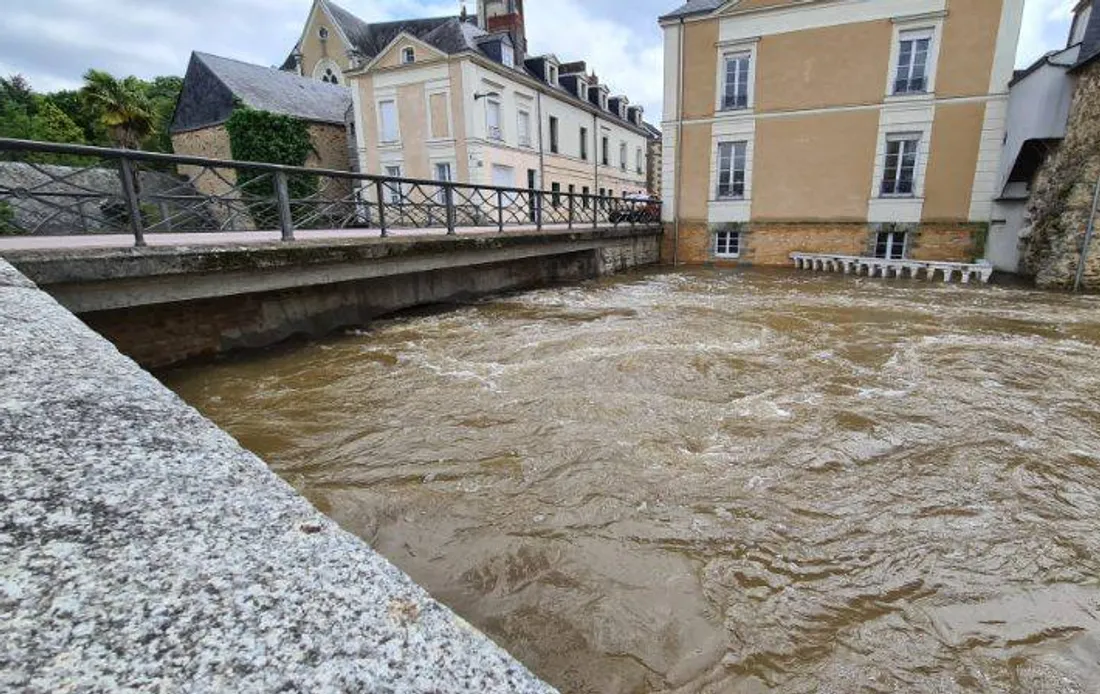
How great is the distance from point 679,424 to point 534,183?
1853cm

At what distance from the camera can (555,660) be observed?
2.03 m

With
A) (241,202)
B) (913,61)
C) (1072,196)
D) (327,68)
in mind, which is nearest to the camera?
(241,202)

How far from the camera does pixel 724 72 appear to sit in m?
14.1

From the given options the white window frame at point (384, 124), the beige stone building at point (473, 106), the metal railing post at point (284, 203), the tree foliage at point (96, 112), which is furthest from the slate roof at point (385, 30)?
the metal railing post at point (284, 203)

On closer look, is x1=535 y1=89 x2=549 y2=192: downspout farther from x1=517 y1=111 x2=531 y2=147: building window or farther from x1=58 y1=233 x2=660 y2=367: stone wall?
x1=58 y1=233 x2=660 y2=367: stone wall

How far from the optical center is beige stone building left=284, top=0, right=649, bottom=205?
1789 cm

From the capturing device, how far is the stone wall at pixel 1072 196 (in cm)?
950

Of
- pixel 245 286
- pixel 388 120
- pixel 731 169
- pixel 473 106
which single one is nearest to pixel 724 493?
pixel 245 286

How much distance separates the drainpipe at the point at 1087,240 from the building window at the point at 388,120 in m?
18.0

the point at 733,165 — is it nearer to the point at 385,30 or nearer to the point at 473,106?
the point at 473,106

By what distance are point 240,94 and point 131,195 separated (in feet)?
59.9

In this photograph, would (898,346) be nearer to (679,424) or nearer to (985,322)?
(985,322)

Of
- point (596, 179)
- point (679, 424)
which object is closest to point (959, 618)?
point (679, 424)

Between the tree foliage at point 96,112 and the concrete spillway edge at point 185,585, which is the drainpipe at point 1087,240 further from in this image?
the tree foliage at point 96,112
